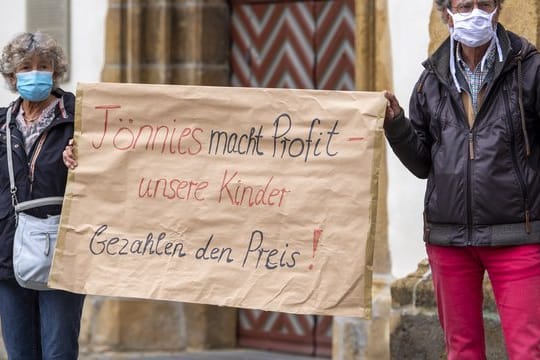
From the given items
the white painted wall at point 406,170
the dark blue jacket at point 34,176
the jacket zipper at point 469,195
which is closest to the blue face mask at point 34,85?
the dark blue jacket at point 34,176

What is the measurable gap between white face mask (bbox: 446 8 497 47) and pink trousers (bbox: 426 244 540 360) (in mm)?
743

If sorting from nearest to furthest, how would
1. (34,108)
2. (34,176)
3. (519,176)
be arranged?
(519,176) < (34,176) < (34,108)

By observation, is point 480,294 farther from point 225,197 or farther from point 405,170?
point 405,170

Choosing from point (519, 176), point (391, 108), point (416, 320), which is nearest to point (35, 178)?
point (391, 108)

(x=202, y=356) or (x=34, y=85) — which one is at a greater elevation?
(x=34, y=85)

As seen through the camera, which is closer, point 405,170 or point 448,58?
point 448,58

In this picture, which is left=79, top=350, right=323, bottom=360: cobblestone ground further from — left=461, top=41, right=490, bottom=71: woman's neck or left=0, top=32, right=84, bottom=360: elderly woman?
left=461, top=41, right=490, bottom=71: woman's neck

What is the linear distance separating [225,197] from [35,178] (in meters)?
0.77

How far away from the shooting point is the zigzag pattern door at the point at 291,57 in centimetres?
912

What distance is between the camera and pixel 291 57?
9.42 metres

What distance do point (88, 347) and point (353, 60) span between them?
248 cm

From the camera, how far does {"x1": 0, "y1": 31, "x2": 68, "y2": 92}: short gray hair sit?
240 inches

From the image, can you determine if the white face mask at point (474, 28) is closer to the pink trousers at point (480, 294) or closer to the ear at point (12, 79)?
the pink trousers at point (480, 294)

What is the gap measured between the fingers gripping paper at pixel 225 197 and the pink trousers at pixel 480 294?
317mm
